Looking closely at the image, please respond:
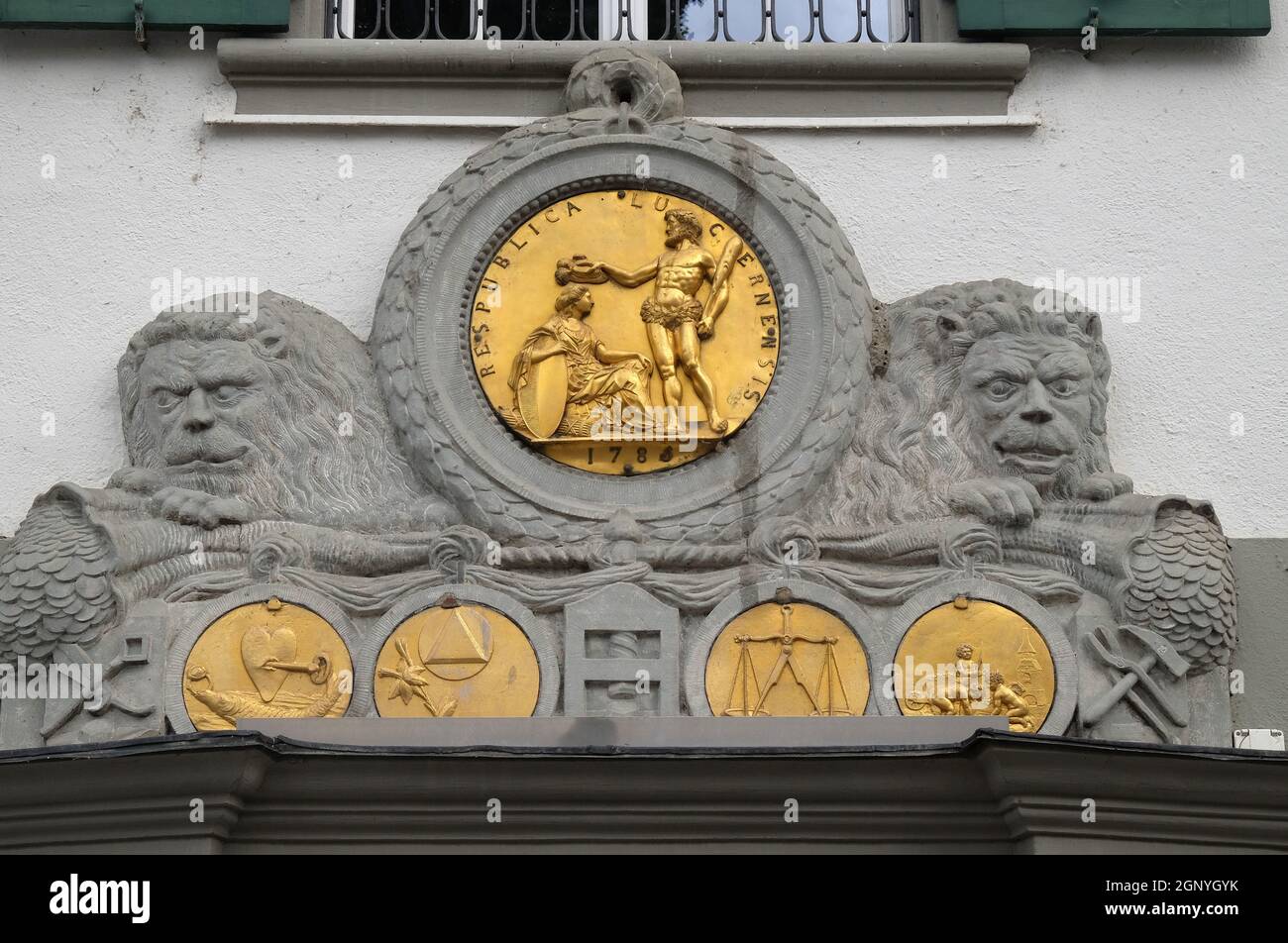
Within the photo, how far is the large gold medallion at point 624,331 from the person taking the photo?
7.09 meters

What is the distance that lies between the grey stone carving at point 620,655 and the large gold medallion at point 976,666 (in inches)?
24.8

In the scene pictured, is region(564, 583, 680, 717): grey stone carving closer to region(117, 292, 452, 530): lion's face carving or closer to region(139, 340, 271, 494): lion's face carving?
region(117, 292, 452, 530): lion's face carving

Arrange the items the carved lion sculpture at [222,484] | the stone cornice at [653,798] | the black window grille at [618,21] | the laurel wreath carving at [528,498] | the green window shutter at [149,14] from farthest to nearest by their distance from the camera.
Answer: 1. the black window grille at [618,21]
2. the green window shutter at [149,14]
3. the laurel wreath carving at [528,498]
4. the carved lion sculpture at [222,484]
5. the stone cornice at [653,798]

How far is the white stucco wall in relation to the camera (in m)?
7.29

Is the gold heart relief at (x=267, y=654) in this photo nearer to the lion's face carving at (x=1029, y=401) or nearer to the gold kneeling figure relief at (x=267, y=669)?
the gold kneeling figure relief at (x=267, y=669)

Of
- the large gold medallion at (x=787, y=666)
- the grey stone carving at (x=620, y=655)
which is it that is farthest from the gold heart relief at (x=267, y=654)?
the large gold medallion at (x=787, y=666)

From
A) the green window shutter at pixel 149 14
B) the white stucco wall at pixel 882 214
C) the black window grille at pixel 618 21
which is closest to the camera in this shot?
the white stucco wall at pixel 882 214

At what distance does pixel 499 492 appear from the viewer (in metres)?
6.99

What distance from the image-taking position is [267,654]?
266 inches

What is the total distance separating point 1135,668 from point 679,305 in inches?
64.9

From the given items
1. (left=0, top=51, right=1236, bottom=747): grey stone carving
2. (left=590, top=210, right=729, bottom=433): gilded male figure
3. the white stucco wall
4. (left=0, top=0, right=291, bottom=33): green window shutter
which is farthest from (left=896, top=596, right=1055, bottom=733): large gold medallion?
(left=0, top=0, right=291, bottom=33): green window shutter

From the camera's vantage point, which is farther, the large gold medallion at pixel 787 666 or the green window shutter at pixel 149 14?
the green window shutter at pixel 149 14

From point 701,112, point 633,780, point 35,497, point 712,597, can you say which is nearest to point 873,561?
point 712,597

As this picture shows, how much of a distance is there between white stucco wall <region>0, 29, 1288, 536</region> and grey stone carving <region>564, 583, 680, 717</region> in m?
1.18
